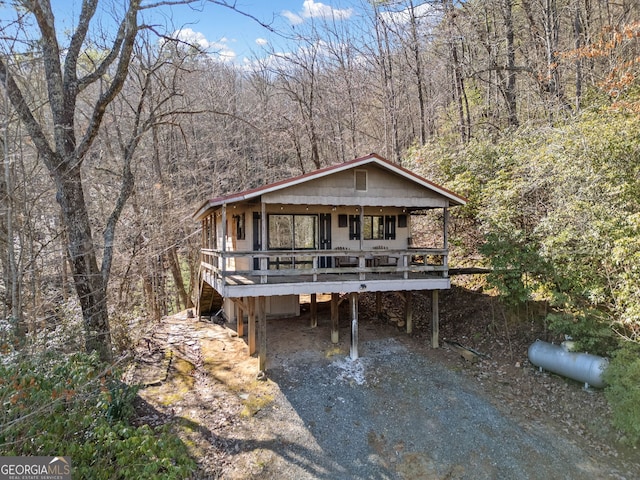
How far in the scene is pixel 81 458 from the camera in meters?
4.96

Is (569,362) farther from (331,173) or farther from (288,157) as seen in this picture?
(288,157)

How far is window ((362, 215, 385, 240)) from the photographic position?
40.7 feet

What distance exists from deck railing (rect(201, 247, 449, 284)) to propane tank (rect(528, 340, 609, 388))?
3.14m

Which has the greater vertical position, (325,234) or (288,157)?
(288,157)

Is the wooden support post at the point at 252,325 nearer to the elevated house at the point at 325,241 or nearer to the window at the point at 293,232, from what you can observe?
the elevated house at the point at 325,241

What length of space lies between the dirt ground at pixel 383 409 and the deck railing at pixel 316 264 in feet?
7.61

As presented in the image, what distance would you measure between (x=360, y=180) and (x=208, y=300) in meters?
9.39

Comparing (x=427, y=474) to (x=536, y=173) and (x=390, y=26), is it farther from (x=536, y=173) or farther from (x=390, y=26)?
(x=390, y=26)

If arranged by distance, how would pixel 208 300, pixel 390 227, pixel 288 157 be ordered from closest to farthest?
pixel 390 227, pixel 208 300, pixel 288 157

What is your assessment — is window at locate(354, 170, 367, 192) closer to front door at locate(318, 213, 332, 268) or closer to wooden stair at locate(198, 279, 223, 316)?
front door at locate(318, 213, 332, 268)

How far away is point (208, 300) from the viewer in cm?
1559

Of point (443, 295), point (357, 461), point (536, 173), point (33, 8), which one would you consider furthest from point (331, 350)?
point (33, 8)

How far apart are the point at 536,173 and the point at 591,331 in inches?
178

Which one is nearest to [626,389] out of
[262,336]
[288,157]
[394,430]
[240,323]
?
[394,430]
